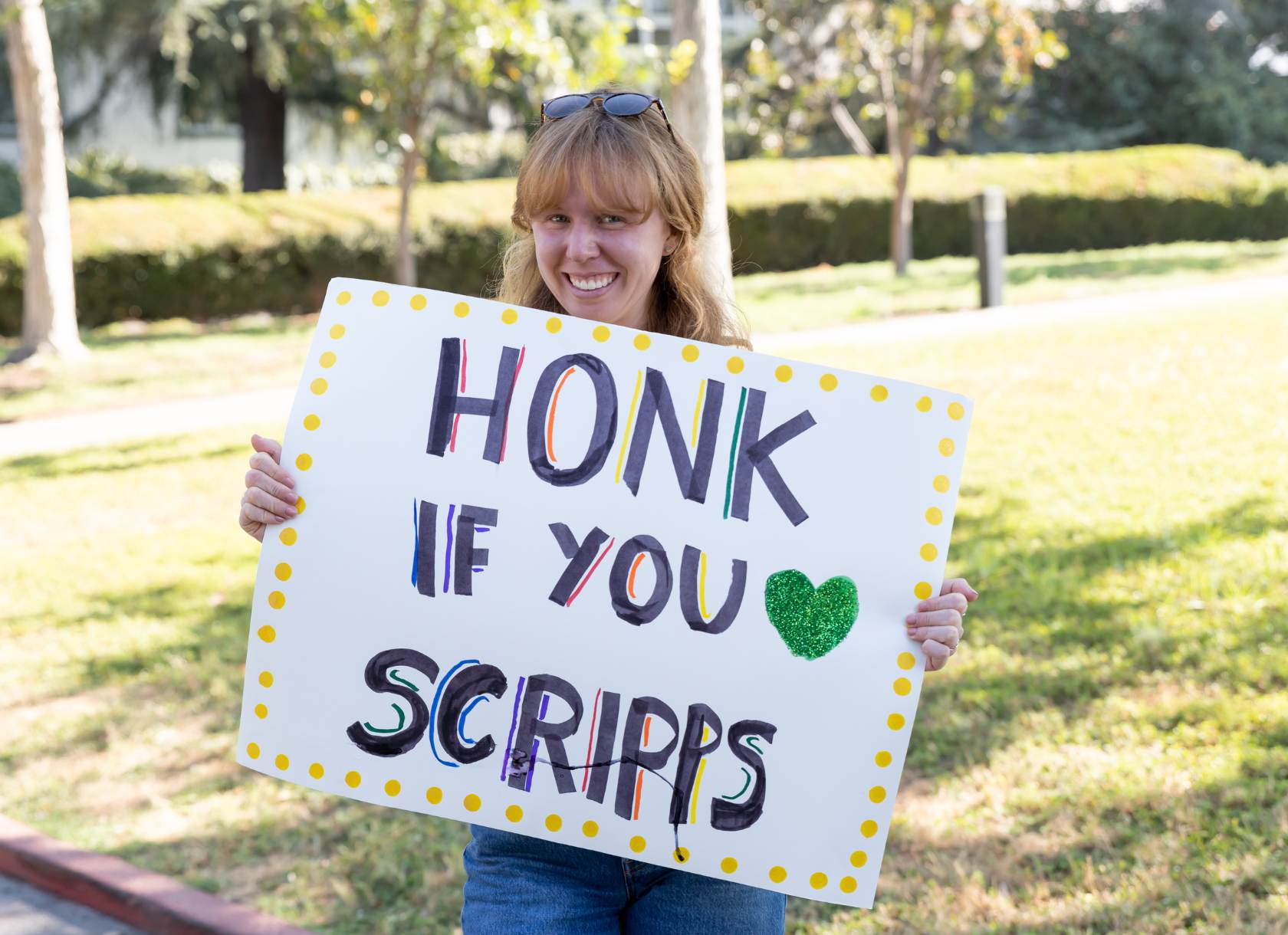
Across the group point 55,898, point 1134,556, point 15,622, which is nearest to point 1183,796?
point 1134,556

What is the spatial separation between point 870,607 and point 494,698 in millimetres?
576

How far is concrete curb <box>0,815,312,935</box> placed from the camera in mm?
3240

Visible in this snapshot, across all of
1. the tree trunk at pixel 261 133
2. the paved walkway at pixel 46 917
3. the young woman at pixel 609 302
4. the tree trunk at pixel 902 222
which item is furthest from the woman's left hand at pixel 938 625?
the tree trunk at pixel 261 133

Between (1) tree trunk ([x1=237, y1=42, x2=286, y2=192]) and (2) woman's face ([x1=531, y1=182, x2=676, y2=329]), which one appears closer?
(2) woman's face ([x1=531, y1=182, x2=676, y2=329])

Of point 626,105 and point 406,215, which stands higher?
point 406,215

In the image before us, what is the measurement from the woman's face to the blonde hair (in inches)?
0.8

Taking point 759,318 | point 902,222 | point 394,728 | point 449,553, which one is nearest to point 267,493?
point 449,553

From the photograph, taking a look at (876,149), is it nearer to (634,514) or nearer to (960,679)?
(960,679)

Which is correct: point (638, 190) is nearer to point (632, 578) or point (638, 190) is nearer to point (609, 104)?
point (609, 104)

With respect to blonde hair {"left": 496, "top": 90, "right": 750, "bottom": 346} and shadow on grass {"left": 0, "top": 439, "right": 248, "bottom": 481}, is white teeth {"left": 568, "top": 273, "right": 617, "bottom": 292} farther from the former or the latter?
shadow on grass {"left": 0, "top": 439, "right": 248, "bottom": 481}

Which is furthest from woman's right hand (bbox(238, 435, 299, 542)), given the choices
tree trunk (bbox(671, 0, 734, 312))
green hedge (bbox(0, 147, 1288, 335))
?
green hedge (bbox(0, 147, 1288, 335))

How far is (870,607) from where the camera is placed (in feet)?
6.40

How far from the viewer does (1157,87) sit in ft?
94.3

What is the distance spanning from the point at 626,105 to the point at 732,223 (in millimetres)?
14565
